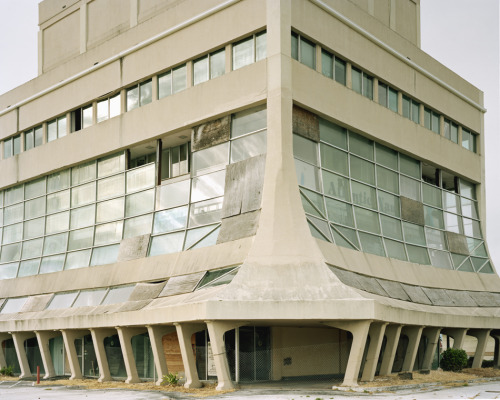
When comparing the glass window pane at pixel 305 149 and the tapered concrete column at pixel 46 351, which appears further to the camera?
the tapered concrete column at pixel 46 351

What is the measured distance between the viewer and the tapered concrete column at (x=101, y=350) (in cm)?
3447

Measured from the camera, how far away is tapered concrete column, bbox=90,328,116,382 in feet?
113

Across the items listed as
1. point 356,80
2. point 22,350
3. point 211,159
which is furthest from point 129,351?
point 356,80

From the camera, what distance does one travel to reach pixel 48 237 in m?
42.6

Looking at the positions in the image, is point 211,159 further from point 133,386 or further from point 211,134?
point 133,386

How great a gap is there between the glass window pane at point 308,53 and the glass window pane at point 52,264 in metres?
17.5

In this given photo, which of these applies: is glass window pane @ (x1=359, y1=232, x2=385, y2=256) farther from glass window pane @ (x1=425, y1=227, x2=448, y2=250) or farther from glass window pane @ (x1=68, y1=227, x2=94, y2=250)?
glass window pane @ (x1=68, y1=227, x2=94, y2=250)

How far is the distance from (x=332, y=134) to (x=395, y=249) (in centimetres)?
684

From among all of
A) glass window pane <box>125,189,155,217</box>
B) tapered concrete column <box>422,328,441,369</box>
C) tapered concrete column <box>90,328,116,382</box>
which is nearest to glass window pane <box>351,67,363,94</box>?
glass window pane <box>125,189,155,217</box>

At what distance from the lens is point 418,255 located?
1532 inches

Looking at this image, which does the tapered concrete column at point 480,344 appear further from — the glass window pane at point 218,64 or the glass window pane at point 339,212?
the glass window pane at point 218,64

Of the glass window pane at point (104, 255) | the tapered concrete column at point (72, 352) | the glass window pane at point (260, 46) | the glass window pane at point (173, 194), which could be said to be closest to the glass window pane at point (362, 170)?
the glass window pane at point (260, 46)

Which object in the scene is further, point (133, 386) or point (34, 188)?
point (34, 188)

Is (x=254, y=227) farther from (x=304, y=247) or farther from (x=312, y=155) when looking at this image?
(x=312, y=155)
